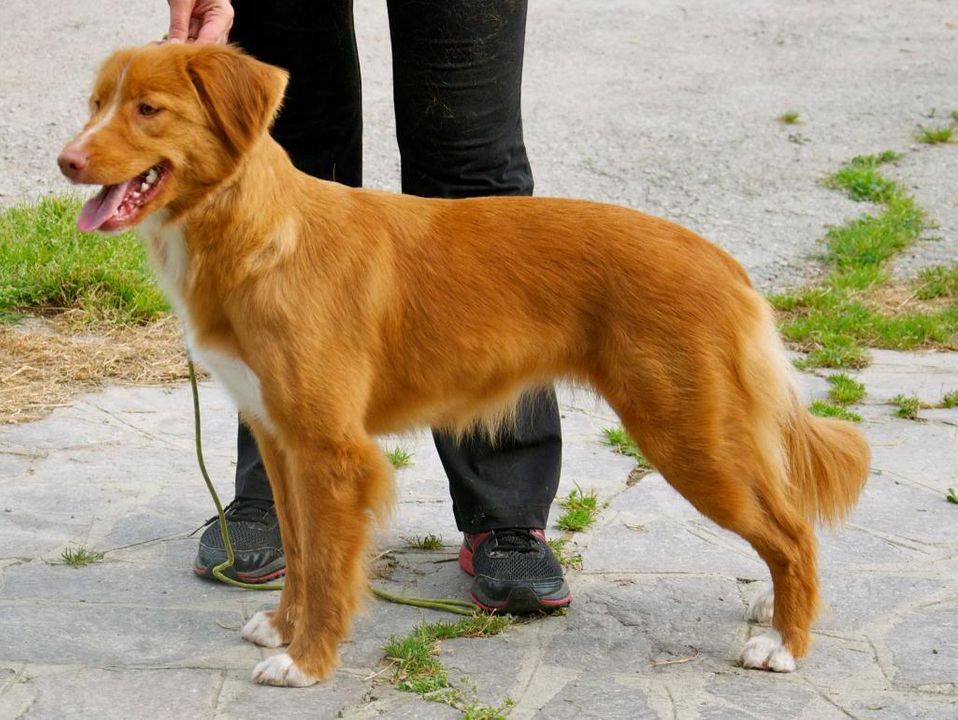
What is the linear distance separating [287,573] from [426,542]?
2.30ft

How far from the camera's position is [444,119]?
3721 mm

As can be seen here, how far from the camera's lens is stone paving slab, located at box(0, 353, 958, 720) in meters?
3.23

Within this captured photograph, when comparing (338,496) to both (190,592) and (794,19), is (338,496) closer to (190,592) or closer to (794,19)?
(190,592)

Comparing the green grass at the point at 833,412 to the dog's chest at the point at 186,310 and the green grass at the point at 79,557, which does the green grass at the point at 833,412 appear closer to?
the dog's chest at the point at 186,310

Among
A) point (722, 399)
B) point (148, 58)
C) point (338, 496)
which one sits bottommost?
point (338, 496)

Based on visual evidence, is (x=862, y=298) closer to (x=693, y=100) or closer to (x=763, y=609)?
(x=693, y=100)

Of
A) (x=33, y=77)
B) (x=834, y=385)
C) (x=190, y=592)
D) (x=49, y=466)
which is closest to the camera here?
(x=190, y=592)

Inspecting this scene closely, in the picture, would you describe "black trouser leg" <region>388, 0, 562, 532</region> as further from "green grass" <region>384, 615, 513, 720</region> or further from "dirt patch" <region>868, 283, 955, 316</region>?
"dirt patch" <region>868, 283, 955, 316</region>

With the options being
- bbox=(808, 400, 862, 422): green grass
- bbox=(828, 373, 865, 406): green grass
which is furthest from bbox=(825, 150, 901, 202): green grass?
bbox=(808, 400, 862, 422): green grass

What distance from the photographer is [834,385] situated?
5.59 meters

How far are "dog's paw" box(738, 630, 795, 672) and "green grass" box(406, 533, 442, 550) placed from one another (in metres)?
1.19

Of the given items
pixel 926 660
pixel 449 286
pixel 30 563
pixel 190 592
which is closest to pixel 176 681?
pixel 190 592

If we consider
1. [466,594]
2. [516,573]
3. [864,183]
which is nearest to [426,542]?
[466,594]

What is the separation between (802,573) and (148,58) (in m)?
2.22
